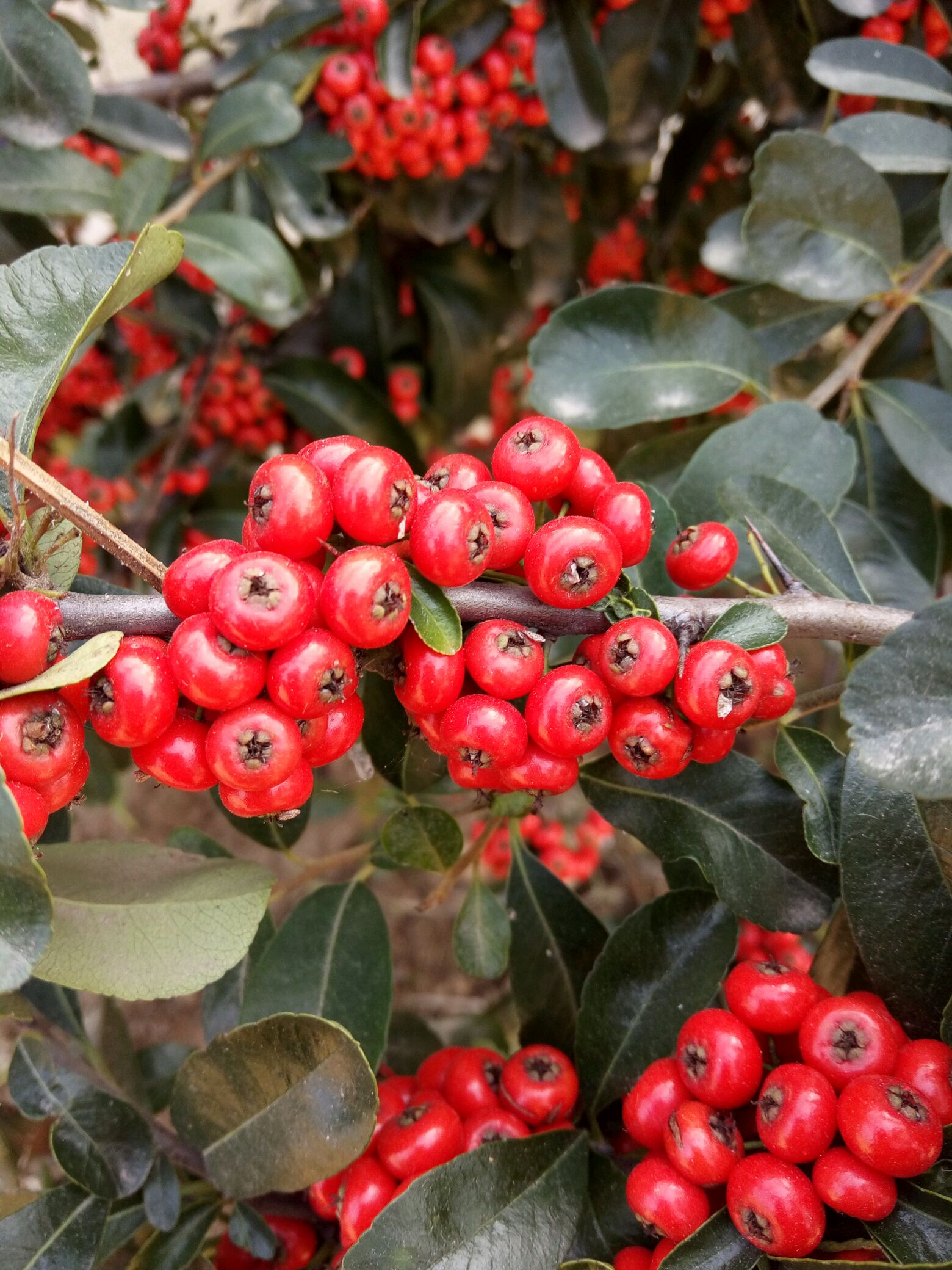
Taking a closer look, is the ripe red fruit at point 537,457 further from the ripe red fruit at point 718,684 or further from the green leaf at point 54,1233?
the green leaf at point 54,1233

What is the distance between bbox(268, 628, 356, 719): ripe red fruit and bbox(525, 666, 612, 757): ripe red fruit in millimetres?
225

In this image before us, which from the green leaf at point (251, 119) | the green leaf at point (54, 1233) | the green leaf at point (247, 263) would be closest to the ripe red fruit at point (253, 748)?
the green leaf at point (54, 1233)

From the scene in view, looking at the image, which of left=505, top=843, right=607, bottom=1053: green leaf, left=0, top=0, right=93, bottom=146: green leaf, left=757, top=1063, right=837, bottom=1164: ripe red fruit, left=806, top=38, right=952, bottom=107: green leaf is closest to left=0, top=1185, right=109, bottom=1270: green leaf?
left=505, top=843, right=607, bottom=1053: green leaf

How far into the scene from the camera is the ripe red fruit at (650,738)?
1.05 meters

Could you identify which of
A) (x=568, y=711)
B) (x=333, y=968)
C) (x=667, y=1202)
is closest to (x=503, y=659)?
(x=568, y=711)

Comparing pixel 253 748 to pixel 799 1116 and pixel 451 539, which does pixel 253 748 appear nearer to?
pixel 451 539

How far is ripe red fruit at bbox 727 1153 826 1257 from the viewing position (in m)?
1.02

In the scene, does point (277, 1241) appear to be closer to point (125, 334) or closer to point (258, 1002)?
point (258, 1002)

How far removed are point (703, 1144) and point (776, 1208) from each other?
101 mm

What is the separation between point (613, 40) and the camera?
2.28 metres

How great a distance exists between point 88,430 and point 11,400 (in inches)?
108

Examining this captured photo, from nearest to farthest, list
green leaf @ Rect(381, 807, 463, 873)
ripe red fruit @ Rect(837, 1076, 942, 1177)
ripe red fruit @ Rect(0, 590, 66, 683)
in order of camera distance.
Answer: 1. ripe red fruit @ Rect(0, 590, 66, 683)
2. ripe red fruit @ Rect(837, 1076, 942, 1177)
3. green leaf @ Rect(381, 807, 463, 873)

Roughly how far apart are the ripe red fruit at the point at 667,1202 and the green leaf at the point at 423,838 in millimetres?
526

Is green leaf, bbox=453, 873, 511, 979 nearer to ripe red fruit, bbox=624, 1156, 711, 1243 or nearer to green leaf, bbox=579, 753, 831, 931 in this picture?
green leaf, bbox=579, 753, 831, 931
